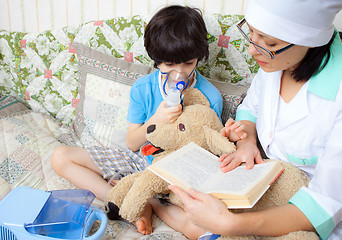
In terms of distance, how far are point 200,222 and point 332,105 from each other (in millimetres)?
503

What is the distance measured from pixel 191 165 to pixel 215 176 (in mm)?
77

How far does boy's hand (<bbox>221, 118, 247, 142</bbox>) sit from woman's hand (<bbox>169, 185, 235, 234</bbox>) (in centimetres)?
30

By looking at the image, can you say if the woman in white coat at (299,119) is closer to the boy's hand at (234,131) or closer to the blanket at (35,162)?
the boy's hand at (234,131)

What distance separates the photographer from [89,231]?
1045 millimetres

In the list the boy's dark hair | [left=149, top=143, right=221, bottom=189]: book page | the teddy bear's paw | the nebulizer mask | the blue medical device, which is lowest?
the teddy bear's paw

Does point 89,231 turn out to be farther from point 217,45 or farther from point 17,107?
point 17,107

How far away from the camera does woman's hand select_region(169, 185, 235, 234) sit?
2.60 ft

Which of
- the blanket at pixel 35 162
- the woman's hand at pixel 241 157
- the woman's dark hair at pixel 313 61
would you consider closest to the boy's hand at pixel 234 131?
the woman's hand at pixel 241 157

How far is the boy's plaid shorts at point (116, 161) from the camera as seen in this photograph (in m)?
1.35

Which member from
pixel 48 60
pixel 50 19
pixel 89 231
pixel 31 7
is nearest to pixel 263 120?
pixel 89 231

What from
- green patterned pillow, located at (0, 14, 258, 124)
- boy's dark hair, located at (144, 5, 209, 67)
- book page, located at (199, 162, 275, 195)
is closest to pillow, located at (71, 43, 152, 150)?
green patterned pillow, located at (0, 14, 258, 124)

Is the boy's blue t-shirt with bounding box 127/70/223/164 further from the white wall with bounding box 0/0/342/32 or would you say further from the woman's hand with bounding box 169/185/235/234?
the woman's hand with bounding box 169/185/235/234

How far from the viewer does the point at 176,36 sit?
1198mm

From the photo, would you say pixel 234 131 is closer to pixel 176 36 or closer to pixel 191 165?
pixel 191 165
